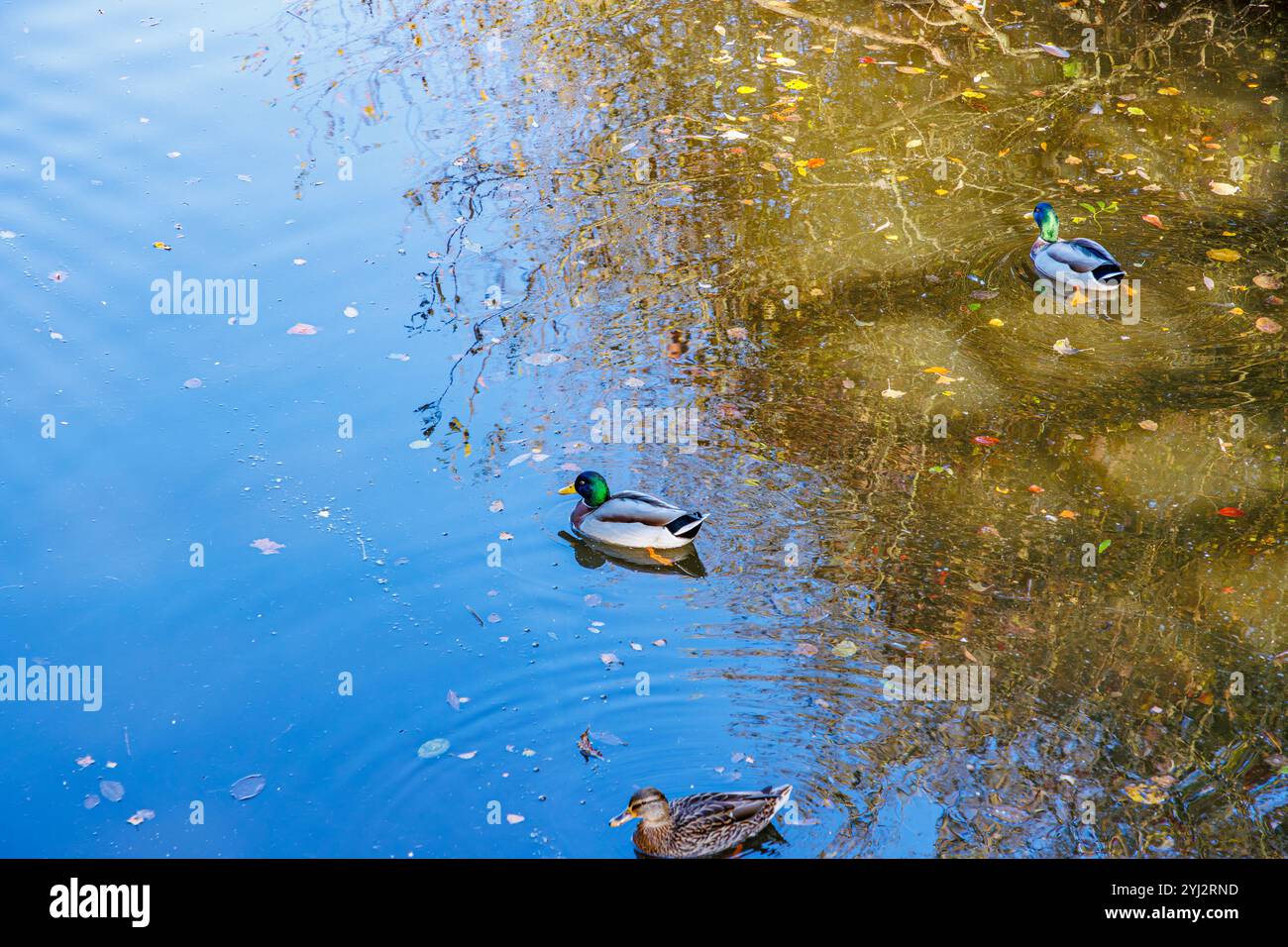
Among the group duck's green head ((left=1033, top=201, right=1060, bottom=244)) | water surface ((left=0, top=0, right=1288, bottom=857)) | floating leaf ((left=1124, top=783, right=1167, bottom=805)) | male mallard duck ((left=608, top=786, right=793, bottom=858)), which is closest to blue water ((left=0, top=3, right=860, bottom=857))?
water surface ((left=0, top=0, right=1288, bottom=857))

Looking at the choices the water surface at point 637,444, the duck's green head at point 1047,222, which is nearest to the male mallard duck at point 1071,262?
the duck's green head at point 1047,222

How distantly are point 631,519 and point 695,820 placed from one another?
7.27 feet

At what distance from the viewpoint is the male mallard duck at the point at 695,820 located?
18.1 feet

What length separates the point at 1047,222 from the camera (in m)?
9.73

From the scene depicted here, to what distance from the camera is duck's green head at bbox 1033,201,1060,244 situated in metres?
9.73

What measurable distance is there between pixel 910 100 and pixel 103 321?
7665 millimetres

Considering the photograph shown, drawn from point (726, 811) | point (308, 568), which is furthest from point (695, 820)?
point (308, 568)

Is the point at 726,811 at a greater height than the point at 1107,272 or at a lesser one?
lesser

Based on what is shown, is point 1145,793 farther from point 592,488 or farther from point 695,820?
point 592,488

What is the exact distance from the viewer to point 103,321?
370 inches

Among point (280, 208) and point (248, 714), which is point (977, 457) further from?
point (280, 208)

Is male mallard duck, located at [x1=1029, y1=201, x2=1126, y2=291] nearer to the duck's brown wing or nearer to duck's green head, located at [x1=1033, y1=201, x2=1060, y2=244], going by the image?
duck's green head, located at [x1=1033, y1=201, x2=1060, y2=244]

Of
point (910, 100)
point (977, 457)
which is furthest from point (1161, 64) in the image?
point (977, 457)

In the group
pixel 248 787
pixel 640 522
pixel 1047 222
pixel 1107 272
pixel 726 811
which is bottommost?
pixel 248 787
